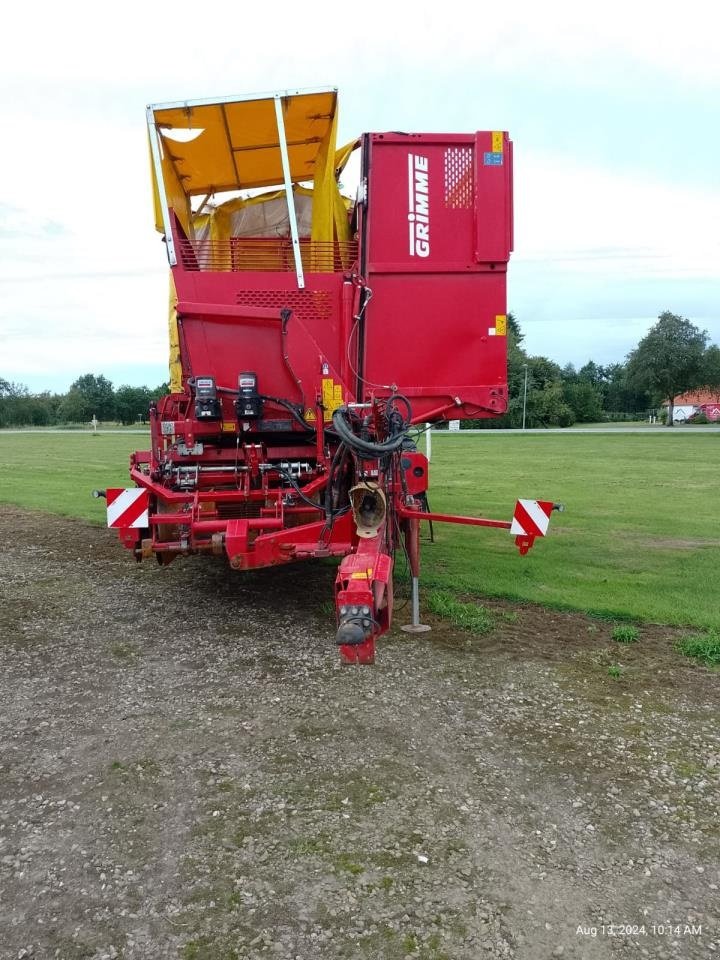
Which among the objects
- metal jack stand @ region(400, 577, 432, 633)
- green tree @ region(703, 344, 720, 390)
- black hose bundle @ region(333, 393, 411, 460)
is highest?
green tree @ region(703, 344, 720, 390)

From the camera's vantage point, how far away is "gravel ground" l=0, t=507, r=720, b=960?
2543 mm

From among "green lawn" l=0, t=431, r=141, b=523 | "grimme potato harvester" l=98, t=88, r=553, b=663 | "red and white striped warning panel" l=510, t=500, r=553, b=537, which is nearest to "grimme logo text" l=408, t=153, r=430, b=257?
"grimme potato harvester" l=98, t=88, r=553, b=663

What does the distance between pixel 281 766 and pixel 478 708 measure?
1.30 metres

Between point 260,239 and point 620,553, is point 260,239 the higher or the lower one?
the higher one

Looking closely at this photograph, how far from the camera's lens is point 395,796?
333cm

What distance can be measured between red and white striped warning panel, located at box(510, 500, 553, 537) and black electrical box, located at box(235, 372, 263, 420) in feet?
7.07

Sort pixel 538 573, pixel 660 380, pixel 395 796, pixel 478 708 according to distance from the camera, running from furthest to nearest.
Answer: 1. pixel 660 380
2. pixel 538 573
3. pixel 478 708
4. pixel 395 796

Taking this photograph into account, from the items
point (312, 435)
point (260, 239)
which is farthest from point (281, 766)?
point (260, 239)

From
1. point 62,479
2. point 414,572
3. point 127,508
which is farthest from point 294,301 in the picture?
point 62,479

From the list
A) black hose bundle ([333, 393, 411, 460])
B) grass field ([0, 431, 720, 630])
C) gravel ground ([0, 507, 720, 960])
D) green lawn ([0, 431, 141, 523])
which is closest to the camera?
gravel ground ([0, 507, 720, 960])

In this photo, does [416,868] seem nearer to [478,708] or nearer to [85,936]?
[85,936]

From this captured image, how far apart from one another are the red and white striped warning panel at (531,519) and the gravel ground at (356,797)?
86cm

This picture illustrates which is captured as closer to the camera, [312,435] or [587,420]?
[312,435]

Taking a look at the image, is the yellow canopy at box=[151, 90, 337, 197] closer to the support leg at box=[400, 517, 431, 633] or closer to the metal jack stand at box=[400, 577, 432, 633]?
the support leg at box=[400, 517, 431, 633]
